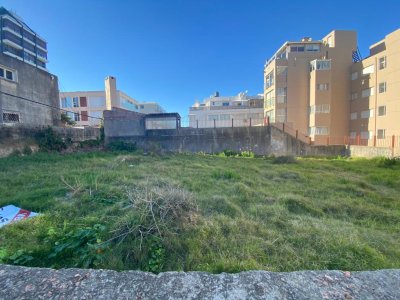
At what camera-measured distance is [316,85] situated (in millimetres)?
18688

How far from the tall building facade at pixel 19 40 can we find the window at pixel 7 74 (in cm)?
1798

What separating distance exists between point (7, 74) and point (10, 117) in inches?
90.2

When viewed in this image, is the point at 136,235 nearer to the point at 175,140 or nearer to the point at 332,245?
the point at 332,245

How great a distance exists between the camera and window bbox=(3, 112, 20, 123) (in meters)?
10.1

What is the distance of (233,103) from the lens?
1393 inches

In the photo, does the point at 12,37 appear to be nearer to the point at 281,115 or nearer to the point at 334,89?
the point at 281,115

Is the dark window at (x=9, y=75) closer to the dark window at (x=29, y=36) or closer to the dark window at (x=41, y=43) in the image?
the dark window at (x=29, y=36)

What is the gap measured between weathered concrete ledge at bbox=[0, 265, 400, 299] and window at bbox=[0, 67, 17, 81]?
43.3 feet

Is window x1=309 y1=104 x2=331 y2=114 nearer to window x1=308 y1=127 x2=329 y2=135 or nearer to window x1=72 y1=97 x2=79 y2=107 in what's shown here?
window x1=308 y1=127 x2=329 y2=135

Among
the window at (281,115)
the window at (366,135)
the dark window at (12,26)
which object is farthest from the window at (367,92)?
the dark window at (12,26)

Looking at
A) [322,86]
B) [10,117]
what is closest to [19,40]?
[10,117]

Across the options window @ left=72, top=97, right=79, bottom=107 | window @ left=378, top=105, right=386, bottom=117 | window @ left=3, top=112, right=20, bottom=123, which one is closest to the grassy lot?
window @ left=3, top=112, right=20, bottom=123

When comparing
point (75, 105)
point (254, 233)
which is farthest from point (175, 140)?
point (75, 105)

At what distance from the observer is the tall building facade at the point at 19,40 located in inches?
1078
